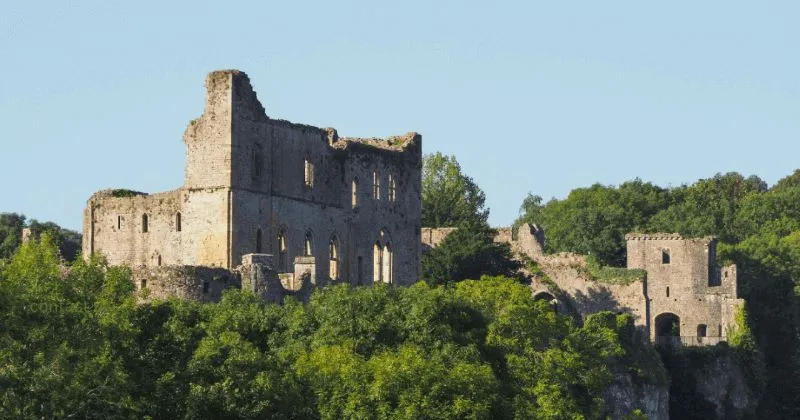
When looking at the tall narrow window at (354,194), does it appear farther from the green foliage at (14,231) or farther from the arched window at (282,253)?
the green foliage at (14,231)

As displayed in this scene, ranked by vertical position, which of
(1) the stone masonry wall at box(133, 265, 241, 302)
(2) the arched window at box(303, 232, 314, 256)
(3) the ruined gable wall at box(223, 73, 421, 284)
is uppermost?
(3) the ruined gable wall at box(223, 73, 421, 284)

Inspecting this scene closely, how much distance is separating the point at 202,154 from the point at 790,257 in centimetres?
4268

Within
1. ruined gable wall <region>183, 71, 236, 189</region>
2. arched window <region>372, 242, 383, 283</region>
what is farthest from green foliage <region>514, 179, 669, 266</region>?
Result: ruined gable wall <region>183, 71, 236, 189</region>

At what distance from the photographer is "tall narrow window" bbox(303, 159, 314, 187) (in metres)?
86.8

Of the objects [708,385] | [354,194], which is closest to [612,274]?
[708,385]

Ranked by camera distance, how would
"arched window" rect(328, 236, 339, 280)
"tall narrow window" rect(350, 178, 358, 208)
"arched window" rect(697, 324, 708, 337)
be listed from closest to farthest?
"arched window" rect(328, 236, 339, 280)
"tall narrow window" rect(350, 178, 358, 208)
"arched window" rect(697, 324, 708, 337)

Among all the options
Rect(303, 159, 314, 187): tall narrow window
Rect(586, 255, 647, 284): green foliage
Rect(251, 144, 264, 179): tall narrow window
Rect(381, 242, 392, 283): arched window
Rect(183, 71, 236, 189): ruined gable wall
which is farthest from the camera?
Rect(586, 255, 647, 284): green foliage

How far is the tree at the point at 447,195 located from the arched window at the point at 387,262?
24.2 m

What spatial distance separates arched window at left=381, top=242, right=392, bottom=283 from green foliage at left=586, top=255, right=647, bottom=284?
1267cm

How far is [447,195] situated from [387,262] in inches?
1158

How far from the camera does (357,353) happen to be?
6775 cm

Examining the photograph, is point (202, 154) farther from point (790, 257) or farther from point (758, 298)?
point (790, 257)

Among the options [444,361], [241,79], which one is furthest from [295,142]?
[444,361]

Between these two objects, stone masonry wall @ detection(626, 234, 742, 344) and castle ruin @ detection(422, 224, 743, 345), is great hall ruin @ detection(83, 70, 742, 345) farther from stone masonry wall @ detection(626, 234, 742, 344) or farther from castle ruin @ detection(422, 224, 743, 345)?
stone masonry wall @ detection(626, 234, 742, 344)
